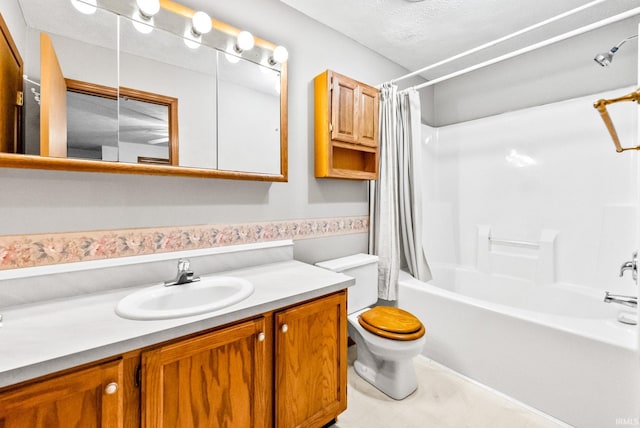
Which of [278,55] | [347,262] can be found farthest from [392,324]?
[278,55]

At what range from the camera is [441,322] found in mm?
1965

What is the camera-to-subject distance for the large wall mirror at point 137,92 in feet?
3.48

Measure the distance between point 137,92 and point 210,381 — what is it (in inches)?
49.5

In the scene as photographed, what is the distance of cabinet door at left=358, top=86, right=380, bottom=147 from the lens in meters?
2.05

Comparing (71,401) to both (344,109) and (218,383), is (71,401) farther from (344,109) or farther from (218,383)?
(344,109)

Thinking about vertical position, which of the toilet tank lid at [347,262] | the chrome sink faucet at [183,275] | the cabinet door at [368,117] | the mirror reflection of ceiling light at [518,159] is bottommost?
the toilet tank lid at [347,262]

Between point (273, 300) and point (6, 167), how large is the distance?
42.8 inches

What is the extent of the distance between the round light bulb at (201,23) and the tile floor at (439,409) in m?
2.16

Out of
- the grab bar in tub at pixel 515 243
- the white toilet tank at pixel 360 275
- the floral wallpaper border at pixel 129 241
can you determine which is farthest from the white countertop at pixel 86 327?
the grab bar in tub at pixel 515 243

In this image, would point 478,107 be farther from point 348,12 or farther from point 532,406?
point 532,406

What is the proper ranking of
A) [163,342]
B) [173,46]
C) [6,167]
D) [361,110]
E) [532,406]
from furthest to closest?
[361,110], [532,406], [173,46], [6,167], [163,342]

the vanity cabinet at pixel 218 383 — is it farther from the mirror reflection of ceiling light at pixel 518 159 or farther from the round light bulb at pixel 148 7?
the mirror reflection of ceiling light at pixel 518 159

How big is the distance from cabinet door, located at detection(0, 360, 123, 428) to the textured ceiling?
212cm

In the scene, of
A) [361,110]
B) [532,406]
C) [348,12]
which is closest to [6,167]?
[361,110]
